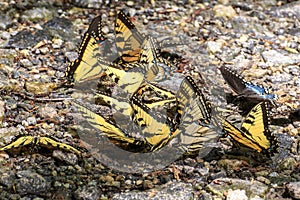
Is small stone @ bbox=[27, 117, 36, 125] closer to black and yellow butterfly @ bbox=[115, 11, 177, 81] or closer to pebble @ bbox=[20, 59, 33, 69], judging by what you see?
pebble @ bbox=[20, 59, 33, 69]

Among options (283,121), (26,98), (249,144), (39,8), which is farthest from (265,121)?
(39,8)

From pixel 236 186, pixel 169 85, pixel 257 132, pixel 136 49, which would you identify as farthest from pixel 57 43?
pixel 236 186

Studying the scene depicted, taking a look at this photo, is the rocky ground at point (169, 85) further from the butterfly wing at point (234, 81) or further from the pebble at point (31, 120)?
the butterfly wing at point (234, 81)

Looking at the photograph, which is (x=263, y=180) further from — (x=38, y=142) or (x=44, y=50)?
(x=44, y=50)

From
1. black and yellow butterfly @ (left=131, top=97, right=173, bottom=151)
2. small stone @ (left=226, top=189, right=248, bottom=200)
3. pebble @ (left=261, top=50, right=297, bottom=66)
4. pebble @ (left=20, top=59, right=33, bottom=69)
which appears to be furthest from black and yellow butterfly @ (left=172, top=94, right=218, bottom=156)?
pebble @ (left=20, top=59, right=33, bottom=69)

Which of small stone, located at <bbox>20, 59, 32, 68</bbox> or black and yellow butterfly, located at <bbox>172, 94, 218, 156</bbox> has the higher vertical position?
black and yellow butterfly, located at <bbox>172, 94, 218, 156</bbox>

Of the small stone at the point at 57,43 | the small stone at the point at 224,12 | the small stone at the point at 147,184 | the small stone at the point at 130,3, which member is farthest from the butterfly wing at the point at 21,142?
the small stone at the point at 224,12
